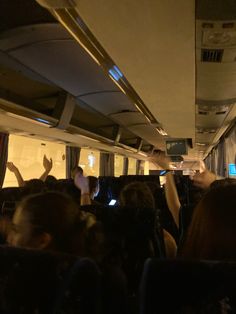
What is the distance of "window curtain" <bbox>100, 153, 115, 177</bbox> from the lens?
12.9 metres

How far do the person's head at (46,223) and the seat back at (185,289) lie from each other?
1.82 ft

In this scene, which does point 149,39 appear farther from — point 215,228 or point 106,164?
point 106,164

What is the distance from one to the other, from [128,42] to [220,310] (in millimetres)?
2255

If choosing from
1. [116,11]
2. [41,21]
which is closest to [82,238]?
[116,11]

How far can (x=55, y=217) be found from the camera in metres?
1.39

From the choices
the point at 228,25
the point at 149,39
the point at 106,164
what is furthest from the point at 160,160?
the point at 106,164

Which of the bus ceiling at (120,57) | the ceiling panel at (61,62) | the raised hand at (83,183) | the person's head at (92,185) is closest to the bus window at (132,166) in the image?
the bus ceiling at (120,57)

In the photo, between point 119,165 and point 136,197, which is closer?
point 136,197

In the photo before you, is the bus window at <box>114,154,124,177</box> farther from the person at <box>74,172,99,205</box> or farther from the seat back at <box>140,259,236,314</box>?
the seat back at <box>140,259,236,314</box>

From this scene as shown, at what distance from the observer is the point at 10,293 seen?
0.95 m

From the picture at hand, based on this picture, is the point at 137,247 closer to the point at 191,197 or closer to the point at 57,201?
the point at 57,201

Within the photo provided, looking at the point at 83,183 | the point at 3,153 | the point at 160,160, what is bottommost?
the point at 83,183

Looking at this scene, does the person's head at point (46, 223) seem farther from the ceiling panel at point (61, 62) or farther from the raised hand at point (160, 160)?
the raised hand at point (160, 160)

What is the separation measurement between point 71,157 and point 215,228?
8903 millimetres
